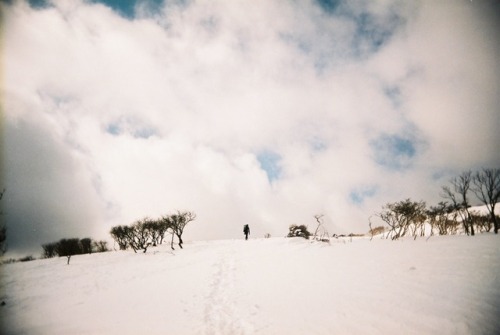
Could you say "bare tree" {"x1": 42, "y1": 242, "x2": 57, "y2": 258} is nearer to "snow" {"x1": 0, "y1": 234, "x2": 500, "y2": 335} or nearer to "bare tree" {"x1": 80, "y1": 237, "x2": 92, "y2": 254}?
"bare tree" {"x1": 80, "y1": 237, "x2": 92, "y2": 254}

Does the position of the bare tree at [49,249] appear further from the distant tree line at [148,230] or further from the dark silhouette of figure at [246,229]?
the dark silhouette of figure at [246,229]

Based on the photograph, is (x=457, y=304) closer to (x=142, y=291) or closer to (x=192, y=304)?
(x=192, y=304)

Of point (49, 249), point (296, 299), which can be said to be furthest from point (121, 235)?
point (296, 299)

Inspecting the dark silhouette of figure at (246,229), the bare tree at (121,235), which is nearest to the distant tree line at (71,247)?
the bare tree at (121,235)

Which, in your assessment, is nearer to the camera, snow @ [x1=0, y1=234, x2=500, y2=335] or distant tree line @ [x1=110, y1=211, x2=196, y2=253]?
snow @ [x1=0, y1=234, x2=500, y2=335]

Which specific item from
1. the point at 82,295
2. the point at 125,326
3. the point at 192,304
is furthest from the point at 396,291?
the point at 82,295

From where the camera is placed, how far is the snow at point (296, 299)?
575 centimetres

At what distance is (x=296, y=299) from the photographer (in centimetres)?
769

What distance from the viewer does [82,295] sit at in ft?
33.9

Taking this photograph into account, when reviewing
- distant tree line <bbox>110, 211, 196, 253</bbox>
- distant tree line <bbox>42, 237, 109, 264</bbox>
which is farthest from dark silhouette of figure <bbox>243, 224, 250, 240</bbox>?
distant tree line <bbox>42, 237, 109, 264</bbox>

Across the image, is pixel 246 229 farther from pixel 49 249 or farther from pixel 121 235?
pixel 49 249

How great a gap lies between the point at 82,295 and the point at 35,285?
566 centimetres

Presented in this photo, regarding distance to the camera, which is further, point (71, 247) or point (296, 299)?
point (71, 247)

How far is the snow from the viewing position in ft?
18.9
